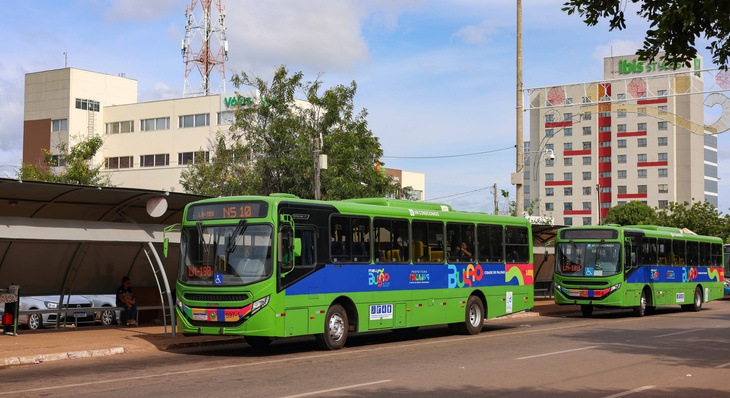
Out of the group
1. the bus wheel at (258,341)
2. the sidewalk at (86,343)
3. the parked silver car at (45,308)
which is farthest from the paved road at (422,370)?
the parked silver car at (45,308)

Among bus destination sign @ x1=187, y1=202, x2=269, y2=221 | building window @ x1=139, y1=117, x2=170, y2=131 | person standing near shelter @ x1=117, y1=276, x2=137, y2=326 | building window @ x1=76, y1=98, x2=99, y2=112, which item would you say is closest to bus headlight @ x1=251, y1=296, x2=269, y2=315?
bus destination sign @ x1=187, y1=202, x2=269, y2=221

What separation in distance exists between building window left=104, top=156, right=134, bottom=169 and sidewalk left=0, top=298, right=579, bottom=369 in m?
58.5

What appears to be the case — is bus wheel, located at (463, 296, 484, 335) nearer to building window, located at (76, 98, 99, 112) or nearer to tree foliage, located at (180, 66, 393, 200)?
tree foliage, located at (180, 66, 393, 200)

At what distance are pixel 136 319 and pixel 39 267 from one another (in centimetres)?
320

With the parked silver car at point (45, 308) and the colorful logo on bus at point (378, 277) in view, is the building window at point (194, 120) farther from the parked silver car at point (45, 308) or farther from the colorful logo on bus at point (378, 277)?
the colorful logo on bus at point (378, 277)

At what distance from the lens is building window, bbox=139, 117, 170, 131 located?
78.4 metres

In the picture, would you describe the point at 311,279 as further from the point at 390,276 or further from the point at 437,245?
the point at 437,245

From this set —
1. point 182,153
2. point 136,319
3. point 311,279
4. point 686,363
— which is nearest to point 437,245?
point 311,279

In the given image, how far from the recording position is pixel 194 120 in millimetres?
76812

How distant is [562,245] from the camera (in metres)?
30.2

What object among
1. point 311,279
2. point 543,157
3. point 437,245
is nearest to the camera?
point 311,279

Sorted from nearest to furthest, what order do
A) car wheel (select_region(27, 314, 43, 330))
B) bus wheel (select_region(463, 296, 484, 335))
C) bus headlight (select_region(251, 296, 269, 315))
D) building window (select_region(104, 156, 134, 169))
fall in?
1. bus headlight (select_region(251, 296, 269, 315))
2. bus wheel (select_region(463, 296, 484, 335))
3. car wheel (select_region(27, 314, 43, 330))
4. building window (select_region(104, 156, 134, 169))

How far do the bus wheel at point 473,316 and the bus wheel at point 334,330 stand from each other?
5.02m

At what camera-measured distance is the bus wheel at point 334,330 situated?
1797cm
